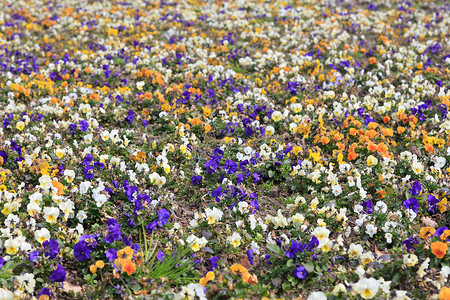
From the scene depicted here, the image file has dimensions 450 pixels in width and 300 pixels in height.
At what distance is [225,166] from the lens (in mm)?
5176

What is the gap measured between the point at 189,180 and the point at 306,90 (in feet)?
11.7

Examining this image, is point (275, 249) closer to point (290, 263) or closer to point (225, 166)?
point (290, 263)

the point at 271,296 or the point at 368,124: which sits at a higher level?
the point at 368,124

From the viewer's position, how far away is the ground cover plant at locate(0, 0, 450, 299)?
12.1 feet

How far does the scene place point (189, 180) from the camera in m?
5.25

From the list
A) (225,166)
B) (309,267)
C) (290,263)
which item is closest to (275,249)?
(290,263)

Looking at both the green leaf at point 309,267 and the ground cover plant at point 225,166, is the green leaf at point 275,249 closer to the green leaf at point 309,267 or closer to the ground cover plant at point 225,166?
the ground cover plant at point 225,166

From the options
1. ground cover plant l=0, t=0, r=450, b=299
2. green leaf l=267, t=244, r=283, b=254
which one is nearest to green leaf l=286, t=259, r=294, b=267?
ground cover plant l=0, t=0, r=450, b=299

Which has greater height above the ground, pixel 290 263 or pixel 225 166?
pixel 225 166

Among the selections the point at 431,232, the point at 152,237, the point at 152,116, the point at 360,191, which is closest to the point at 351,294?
the point at 431,232

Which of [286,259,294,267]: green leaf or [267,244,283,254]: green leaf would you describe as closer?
[286,259,294,267]: green leaf

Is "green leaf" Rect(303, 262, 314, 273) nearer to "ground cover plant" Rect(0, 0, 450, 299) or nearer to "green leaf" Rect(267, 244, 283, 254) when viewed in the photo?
"ground cover plant" Rect(0, 0, 450, 299)

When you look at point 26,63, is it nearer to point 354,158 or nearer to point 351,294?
point 354,158

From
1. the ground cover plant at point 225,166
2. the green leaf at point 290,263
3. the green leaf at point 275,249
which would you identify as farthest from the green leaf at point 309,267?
the green leaf at point 275,249
